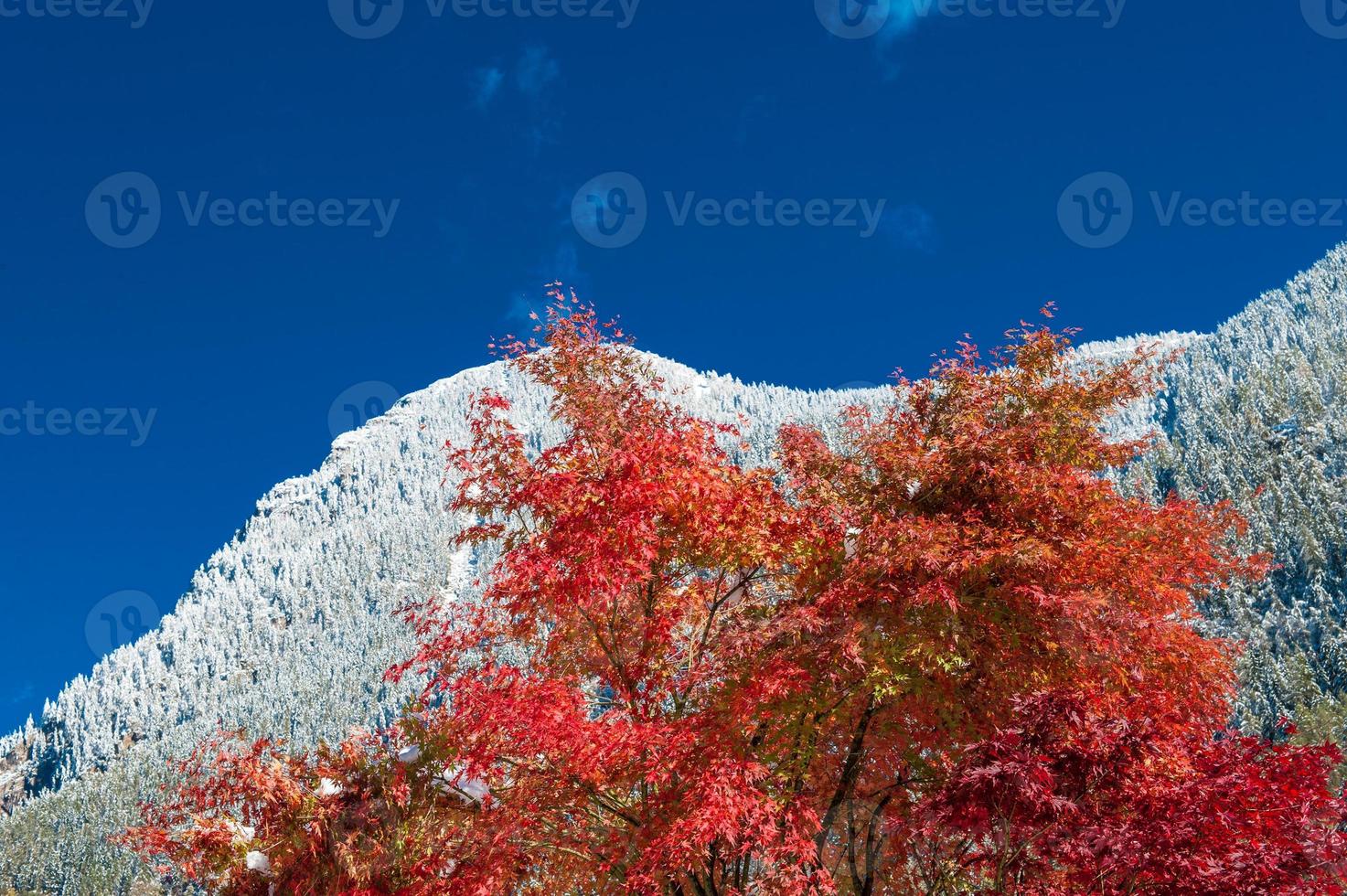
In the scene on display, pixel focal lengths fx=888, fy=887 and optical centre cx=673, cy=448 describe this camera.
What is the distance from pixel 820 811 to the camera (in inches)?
375

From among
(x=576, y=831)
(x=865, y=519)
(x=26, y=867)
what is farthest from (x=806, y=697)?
(x=26, y=867)

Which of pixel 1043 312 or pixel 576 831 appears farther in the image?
pixel 1043 312

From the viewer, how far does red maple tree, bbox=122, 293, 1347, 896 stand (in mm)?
7633

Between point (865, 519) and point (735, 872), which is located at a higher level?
point (865, 519)

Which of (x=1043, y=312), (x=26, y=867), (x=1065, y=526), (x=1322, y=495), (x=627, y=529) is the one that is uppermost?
(x=1322, y=495)

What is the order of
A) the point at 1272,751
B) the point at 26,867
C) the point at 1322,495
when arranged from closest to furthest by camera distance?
1. the point at 1272,751
2. the point at 1322,495
3. the point at 26,867

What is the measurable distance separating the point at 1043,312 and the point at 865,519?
11.1 feet

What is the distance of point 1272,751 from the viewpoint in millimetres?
6445

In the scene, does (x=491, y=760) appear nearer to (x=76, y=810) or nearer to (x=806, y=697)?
(x=806, y=697)

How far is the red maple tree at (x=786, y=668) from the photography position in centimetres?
763

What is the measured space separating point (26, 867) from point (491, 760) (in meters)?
184

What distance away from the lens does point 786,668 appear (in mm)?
8031

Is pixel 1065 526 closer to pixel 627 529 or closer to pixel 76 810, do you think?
pixel 627 529

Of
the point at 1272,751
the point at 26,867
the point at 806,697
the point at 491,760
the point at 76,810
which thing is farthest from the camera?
the point at 76,810
